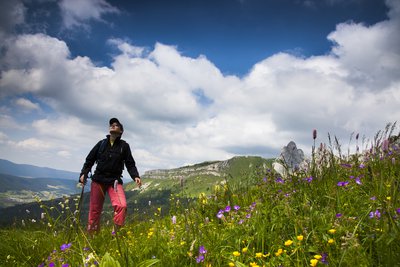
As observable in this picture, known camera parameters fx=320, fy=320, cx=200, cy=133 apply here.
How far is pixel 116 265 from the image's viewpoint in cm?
311

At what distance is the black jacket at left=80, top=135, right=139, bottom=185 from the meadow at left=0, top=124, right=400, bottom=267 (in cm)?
199

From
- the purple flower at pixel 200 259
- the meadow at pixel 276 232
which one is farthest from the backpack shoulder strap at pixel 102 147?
the purple flower at pixel 200 259

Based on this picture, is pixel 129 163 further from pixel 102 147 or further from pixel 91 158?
pixel 91 158

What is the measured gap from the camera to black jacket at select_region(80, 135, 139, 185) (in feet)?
27.7

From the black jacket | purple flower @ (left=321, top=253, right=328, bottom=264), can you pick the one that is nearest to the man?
the black jacket

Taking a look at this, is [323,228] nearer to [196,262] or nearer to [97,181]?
[196,262]

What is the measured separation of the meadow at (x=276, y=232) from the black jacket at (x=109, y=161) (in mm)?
1987

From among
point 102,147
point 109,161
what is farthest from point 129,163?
point 102,147

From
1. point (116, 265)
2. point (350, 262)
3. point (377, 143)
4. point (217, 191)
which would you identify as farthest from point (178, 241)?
point (377, 143)

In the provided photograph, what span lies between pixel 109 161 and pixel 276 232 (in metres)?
5.71

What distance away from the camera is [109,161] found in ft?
27.9

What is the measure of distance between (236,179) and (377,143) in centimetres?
277

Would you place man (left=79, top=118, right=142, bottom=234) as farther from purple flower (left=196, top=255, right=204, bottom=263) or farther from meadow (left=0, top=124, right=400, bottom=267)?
purple flower (left=196, top=255, right=204, bottom=263)

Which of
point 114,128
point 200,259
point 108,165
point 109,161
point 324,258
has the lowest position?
point 200,259
